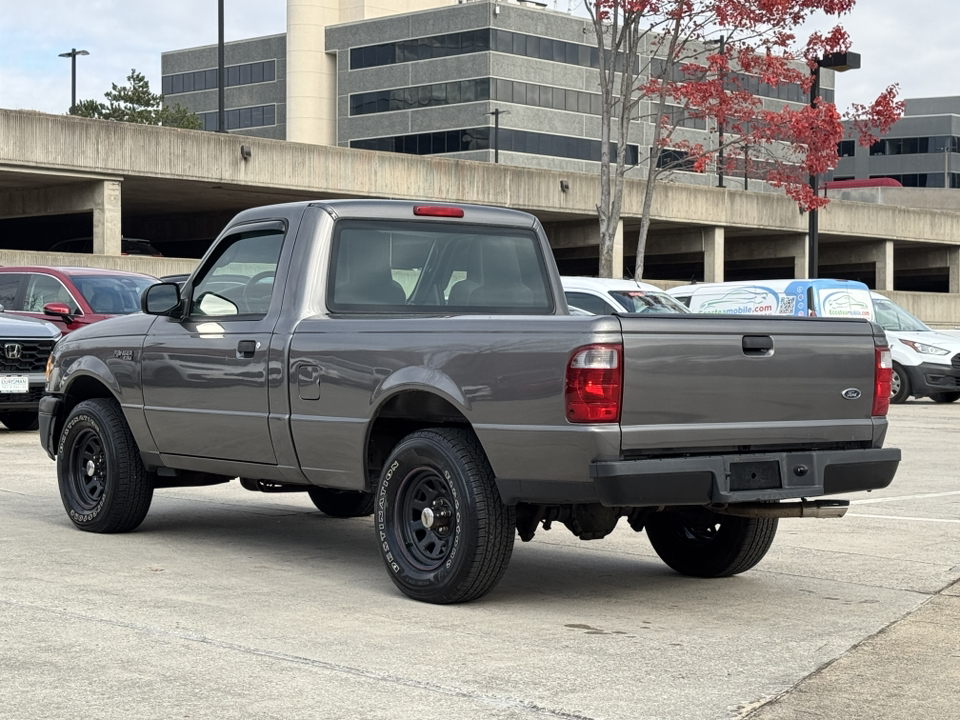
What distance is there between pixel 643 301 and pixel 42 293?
26.8 ft

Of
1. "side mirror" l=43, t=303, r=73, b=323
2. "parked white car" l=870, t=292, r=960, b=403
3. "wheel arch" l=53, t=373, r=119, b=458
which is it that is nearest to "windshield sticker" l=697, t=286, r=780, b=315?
"parked white car" l=870, t=292, r=960, b=403

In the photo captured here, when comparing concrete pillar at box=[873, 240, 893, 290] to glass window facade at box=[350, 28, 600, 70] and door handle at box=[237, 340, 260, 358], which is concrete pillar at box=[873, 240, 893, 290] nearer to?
glass window facade at box=[350, 28, 600, 70]

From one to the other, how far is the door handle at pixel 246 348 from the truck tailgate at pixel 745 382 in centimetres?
234

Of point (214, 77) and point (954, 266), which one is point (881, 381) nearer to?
point (954, 266)

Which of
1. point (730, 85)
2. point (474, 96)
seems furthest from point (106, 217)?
point (474, 96)

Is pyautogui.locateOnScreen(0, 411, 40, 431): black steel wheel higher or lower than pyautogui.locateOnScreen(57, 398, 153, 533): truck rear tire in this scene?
lower

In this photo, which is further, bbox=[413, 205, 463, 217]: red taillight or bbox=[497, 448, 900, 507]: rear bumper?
bbox=[413, 205, 463, 217]: red taillight

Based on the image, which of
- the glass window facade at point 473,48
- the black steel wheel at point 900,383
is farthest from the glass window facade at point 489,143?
the black steel wheel at point 900,383

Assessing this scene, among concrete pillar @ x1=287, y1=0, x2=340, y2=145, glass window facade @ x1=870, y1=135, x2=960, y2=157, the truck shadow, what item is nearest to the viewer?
the truck shadow

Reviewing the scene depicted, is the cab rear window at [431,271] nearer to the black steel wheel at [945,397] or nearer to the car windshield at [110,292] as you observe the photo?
the car windshield at [110,292]

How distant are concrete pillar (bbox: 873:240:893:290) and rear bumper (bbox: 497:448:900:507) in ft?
159

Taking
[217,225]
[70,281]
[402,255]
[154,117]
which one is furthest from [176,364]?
[154,117]

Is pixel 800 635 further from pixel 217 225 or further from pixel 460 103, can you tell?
pixel 460 103

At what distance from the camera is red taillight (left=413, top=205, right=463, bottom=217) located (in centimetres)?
802
